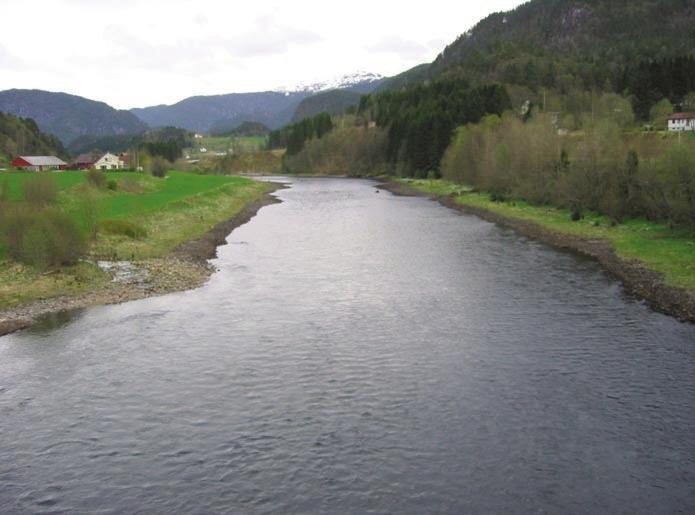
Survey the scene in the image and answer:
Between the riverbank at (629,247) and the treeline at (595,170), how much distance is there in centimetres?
214

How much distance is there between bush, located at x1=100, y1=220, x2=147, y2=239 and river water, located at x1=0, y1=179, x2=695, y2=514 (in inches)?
742

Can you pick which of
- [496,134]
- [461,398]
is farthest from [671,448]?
[496,134]

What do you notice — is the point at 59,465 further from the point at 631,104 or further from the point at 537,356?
the point at 631,104

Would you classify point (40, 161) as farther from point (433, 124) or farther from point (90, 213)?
point (90, 213)

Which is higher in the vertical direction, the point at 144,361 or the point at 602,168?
the point at 602,168

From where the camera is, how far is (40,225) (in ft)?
124

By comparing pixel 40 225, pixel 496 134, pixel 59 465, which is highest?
pixel 496 134

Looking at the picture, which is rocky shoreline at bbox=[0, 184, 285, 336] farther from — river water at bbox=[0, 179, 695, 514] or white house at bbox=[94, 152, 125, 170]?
white house at bbox=[94, 152, 125, 170]

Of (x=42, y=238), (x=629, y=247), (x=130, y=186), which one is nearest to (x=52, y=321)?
(x=42, y=238)

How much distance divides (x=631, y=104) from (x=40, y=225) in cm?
14159

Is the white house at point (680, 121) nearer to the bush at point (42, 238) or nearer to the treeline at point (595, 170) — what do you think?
A: the treeline at point (595, 170)

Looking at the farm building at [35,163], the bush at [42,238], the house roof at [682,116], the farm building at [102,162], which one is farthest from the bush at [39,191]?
the farm building at [102,162]

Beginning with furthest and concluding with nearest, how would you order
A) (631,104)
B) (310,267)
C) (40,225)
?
(631,104)
(310,267)
(40,225)

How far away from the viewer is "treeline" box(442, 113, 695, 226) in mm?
47219
